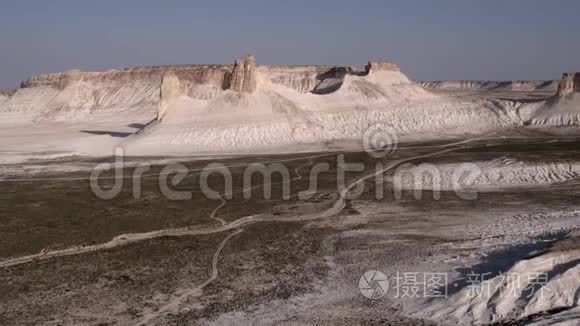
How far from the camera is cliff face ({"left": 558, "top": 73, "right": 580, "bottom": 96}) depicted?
42.1 metres

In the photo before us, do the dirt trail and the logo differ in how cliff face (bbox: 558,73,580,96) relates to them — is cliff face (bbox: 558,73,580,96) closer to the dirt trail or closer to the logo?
the dirt trail

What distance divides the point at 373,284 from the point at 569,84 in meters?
38.7

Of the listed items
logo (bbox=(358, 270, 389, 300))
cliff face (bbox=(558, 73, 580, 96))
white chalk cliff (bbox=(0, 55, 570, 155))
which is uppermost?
cliff face (bbox=(558, 73, 580, 96))

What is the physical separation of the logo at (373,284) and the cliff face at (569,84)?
124 feet

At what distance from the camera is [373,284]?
955 centimetres

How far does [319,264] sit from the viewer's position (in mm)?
10727

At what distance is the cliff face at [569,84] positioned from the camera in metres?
42.1

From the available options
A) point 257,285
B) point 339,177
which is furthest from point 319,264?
point 339,177

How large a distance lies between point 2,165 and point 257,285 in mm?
20721

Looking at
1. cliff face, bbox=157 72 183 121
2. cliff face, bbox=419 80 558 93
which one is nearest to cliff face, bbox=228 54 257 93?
cliff face, bbox=157 72 183 121

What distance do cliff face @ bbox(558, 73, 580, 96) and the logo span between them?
3767 centimetres

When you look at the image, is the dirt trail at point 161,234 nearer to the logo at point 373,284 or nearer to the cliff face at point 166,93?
the logo at point 373,284

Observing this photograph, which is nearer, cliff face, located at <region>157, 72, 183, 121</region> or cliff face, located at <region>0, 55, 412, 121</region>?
cliff face, located at <region>157, 72, 183, 121</region>

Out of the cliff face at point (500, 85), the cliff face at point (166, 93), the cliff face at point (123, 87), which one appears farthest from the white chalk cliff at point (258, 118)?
the cliff face at point (500, 85)
